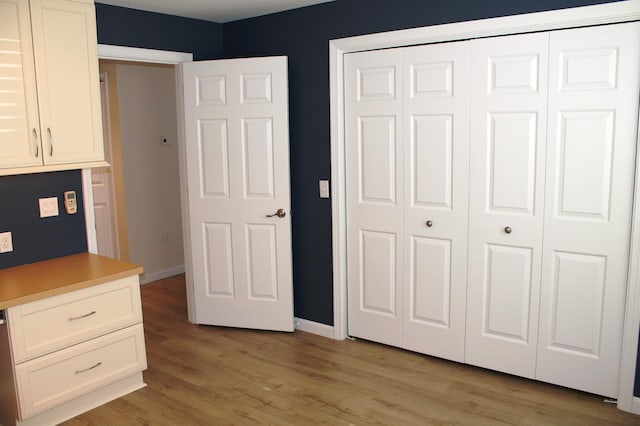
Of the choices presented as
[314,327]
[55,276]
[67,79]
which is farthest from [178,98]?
[314,327]

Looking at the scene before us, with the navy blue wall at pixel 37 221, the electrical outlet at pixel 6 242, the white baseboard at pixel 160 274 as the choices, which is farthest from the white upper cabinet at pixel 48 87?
the white baseboard at pixel 160 274

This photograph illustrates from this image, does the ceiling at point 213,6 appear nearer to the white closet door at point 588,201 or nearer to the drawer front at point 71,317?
the white closet door at point 588,201

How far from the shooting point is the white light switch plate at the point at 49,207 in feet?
11.3

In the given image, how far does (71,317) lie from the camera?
302cm

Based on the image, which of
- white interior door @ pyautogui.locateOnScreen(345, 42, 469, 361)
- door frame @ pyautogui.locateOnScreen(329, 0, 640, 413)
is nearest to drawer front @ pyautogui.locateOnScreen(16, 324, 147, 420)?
door frame @ pyautogui.locateOnScreen(329, 0, 640, 413)

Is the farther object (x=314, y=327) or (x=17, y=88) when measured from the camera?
(x=314, y=327)

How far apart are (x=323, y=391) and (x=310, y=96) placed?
2.04 meters

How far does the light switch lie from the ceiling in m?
1.25

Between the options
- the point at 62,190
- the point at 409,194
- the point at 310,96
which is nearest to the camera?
the point at 62,190

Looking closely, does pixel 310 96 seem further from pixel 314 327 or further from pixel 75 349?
pixel 75 349

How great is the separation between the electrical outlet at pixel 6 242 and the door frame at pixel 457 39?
205 centimetres

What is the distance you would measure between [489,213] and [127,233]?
3660 millimetres

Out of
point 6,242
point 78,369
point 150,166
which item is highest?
point 150,166

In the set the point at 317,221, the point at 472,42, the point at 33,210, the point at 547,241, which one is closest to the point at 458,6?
the point at 472,42
